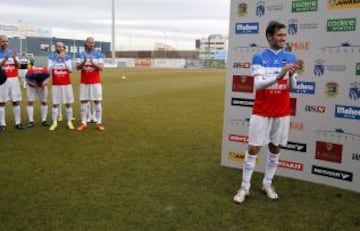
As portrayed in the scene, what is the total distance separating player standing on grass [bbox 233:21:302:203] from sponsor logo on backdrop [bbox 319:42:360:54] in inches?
45.2

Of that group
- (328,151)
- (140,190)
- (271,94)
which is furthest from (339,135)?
(140,190)

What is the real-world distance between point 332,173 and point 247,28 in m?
2.83

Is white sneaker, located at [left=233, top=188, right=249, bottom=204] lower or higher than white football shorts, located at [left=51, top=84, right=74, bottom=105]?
lower

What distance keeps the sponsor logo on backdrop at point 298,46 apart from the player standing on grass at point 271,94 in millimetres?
1147

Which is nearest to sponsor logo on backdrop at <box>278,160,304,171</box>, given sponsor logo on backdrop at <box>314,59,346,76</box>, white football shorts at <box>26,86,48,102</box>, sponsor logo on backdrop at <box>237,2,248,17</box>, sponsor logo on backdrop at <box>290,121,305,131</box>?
sponsor logo on backdrop at <box>290,121,305,131</box>

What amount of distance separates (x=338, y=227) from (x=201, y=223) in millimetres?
1649

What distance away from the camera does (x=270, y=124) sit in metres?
5.34

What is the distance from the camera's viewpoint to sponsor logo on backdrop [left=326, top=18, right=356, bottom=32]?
5734 mm

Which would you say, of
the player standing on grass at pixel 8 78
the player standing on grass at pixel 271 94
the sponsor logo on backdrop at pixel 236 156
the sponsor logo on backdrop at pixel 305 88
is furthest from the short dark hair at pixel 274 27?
the player standing on grass at pixel 8 78

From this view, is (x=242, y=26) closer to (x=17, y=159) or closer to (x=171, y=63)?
(x=17, y=159)

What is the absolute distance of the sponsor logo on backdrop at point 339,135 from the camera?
5.93m

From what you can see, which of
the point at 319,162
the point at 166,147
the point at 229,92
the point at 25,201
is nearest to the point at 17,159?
the point at 25,201

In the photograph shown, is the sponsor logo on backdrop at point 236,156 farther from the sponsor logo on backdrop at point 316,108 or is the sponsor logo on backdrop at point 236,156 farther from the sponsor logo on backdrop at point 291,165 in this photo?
the sponsor logo on backdrop at point 316,108

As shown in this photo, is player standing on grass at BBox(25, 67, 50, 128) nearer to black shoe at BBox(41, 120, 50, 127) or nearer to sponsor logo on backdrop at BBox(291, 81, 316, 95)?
black shoe at BBox(41, 120, 50, 127)
